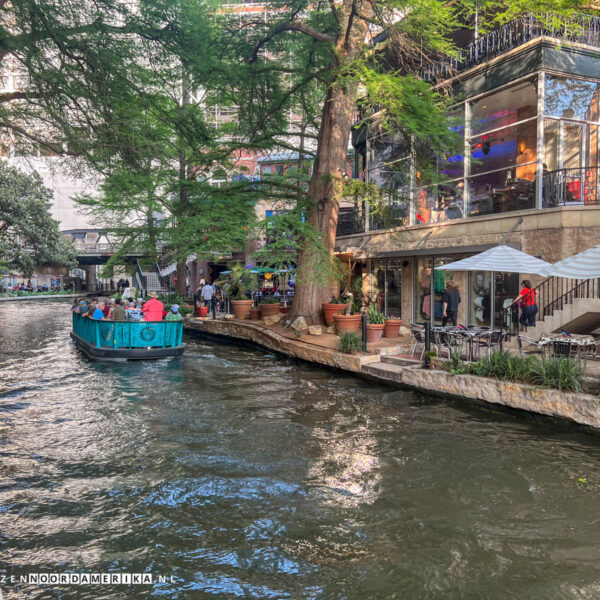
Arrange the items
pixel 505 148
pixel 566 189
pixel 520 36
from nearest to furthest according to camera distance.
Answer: pixel 566 189 → pixel 520 36 → pixel 505 148

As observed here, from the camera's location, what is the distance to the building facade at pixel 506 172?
13.4 meters

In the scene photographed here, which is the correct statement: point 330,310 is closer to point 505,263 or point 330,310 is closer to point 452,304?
point 452,304

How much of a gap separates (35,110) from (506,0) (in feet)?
33.6

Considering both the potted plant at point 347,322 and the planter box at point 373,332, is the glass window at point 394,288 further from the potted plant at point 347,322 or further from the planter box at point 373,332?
the planter box at point 373,332

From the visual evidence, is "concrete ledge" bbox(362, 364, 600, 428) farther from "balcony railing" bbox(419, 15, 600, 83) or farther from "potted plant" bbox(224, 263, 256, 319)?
"potted plant" bbox(224, 263, 256, 319)

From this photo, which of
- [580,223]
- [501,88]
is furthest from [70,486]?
[501,88]

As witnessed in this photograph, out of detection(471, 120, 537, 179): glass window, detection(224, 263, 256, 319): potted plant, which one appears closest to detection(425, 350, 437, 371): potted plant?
detection(471, 120, 537, 179): glass window

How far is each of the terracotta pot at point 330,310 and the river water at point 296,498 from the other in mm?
5786

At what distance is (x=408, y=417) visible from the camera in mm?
8648

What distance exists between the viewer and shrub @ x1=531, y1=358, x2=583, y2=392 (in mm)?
8164

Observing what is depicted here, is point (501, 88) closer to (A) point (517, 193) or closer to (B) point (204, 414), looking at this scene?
(A) point (517, 193)

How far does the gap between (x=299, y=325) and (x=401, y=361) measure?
177 inches

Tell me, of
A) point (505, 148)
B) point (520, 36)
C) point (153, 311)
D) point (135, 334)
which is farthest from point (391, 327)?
point (520, 36)

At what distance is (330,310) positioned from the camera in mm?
15609
